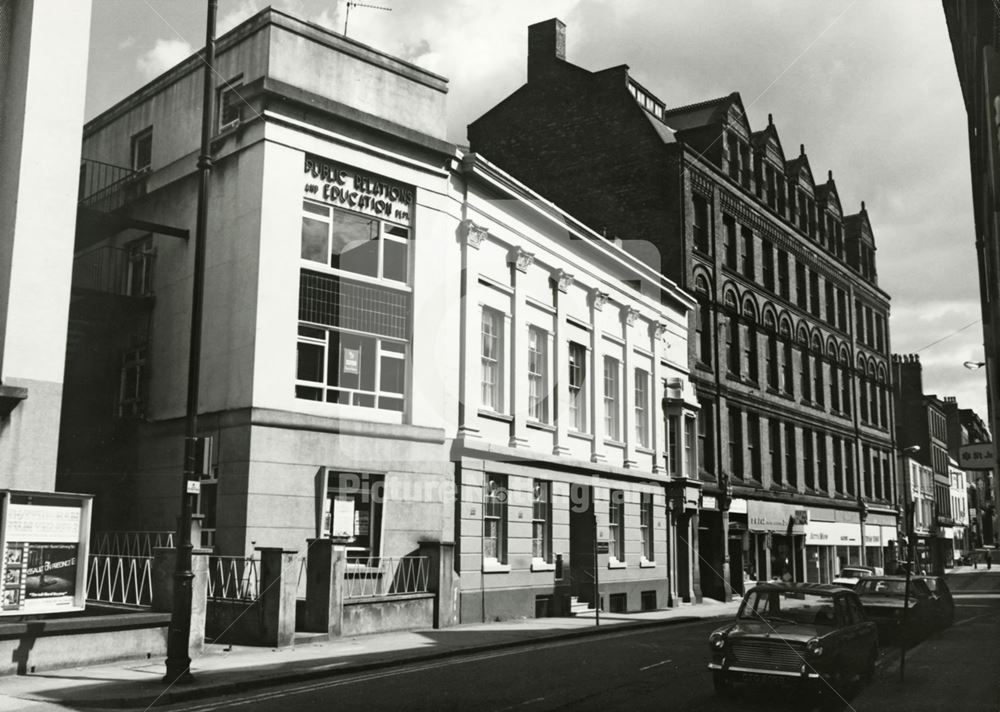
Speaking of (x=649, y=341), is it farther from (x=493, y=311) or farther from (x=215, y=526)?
(x=215, y=526)

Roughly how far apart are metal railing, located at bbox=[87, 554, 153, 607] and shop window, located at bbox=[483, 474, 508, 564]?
27.6ft

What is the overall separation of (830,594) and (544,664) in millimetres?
4841

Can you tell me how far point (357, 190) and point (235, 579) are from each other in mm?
8895

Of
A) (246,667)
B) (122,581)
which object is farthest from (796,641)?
(122,581)

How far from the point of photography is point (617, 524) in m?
29.3

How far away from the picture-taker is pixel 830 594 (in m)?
13.1

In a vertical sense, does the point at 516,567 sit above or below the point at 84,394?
below

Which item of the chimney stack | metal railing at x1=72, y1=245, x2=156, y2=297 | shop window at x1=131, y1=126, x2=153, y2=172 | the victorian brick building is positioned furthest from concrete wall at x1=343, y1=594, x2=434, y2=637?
the chimney stack

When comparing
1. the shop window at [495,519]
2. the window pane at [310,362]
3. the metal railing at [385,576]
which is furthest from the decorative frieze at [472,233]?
the metal railing at [385,576]

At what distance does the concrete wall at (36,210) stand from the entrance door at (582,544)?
49.4ft

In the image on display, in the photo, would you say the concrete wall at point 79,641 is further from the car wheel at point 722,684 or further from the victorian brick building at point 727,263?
the victorian brick building at point 727,263

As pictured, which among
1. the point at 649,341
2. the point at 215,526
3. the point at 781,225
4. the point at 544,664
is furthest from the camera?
the point at 781,225

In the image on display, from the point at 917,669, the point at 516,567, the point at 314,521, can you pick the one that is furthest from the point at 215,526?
the point at 917,669

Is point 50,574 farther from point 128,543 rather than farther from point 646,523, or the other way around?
point 646,523
